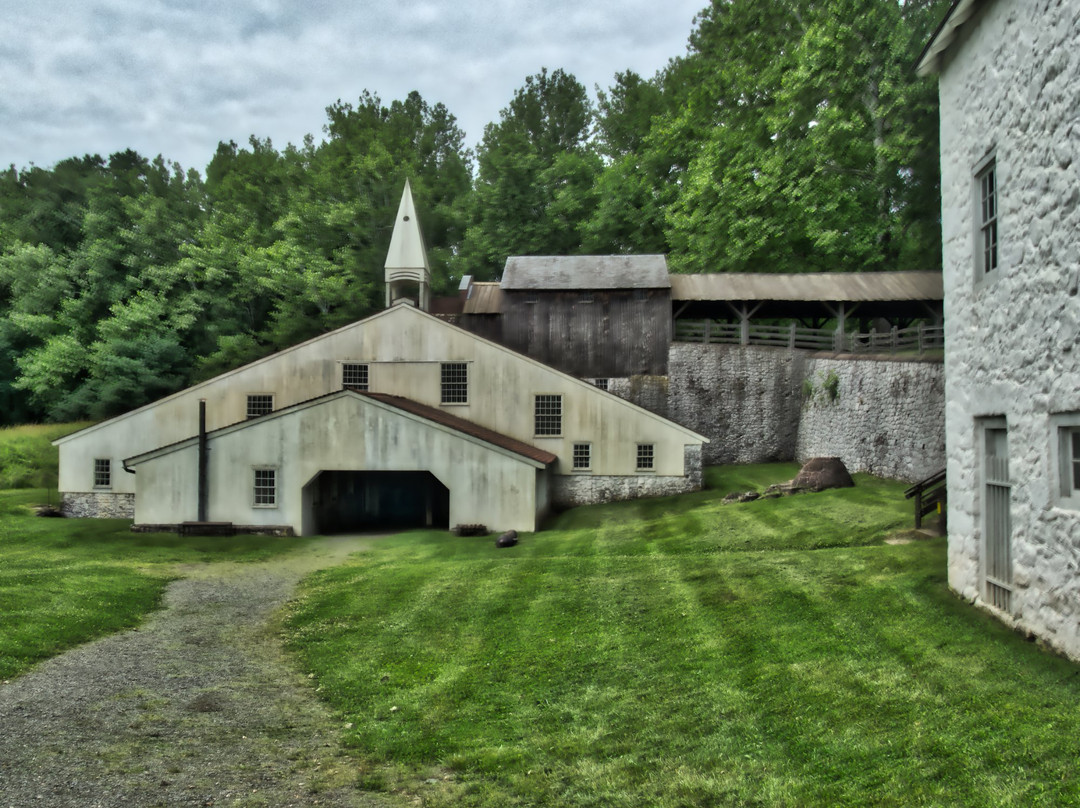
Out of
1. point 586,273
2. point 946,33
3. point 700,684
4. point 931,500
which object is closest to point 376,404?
point 586,273

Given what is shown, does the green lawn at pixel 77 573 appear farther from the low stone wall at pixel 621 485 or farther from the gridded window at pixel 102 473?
the low stone wall at pixel 621 485

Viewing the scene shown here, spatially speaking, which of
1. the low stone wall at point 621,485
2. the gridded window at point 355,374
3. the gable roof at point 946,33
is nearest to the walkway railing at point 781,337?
the low stone wall at point 621,485

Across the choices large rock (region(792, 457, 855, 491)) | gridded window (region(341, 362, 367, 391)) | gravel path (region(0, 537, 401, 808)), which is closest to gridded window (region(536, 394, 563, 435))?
gridded window (region(341, 362, 367, 391))

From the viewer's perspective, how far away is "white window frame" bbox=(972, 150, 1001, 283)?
938 centimetres

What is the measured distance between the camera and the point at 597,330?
3225 cm

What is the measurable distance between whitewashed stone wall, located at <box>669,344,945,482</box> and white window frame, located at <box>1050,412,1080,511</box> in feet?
56.1

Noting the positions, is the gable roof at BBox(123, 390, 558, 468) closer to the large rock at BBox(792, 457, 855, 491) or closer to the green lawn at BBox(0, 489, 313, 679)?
the green lawn at BBox(0, 489, 313, 679)

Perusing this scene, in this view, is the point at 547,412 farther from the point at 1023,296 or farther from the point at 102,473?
the point at 1023,296

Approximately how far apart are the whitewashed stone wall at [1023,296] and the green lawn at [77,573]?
12344 millimetres

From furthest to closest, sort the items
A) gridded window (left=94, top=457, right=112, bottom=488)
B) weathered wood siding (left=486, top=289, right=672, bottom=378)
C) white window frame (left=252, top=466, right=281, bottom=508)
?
weathered wood siding (left=486, top=289, right=672, bottom=378) < gridded window (left=94, top=457, right=112, bottom=488) < white window frame (left=252, top=466, right=281, bottom=508)

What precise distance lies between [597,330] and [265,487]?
50.2 feet

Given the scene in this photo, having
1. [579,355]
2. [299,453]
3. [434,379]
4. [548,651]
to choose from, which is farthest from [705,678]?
[579,355]

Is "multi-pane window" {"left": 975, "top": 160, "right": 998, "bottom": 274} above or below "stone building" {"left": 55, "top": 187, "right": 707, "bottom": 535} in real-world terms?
above

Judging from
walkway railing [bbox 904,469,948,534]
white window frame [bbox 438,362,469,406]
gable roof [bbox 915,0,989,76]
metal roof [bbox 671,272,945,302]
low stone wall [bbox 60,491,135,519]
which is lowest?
low stone wall [bbox 60,491,135,519]
